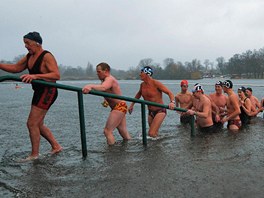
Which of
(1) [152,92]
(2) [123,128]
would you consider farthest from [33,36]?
(1) [152,92]

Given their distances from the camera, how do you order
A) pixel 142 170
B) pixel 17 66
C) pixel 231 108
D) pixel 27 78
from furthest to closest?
pixel 231 108
pixel 17 66
pixel 27 78
pixel 142 170

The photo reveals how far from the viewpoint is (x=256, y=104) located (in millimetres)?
11367

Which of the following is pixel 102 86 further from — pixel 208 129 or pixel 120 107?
pixel 208 129

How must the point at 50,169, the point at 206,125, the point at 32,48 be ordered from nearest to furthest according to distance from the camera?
the point at 50,169 < the point at 32,48 < the point at 206,125

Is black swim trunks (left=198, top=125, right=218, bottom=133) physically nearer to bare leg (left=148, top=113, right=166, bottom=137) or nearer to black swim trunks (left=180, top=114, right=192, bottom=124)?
bare leg (left=148, top=113, right=166, bottom=137)

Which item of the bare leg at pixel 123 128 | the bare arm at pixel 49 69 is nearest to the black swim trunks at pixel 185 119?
the bare leg at pixel 123 128

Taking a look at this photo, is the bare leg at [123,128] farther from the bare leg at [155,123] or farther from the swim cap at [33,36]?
the swim cap at [33,36]

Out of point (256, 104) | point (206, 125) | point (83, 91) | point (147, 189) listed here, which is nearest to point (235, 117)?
point (206, 125)

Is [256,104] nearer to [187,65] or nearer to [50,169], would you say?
[50,169]

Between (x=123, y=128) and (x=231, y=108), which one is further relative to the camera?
(x=231, y=108)

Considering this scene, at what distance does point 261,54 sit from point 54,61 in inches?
4374

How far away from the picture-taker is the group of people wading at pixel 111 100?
4980 mm

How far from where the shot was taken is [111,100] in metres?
6.36

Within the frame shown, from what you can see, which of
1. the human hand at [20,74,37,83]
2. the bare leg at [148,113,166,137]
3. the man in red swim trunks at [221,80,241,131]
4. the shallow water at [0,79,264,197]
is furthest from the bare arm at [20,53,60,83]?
the man in red swim trunks at [221,80,241,131]
